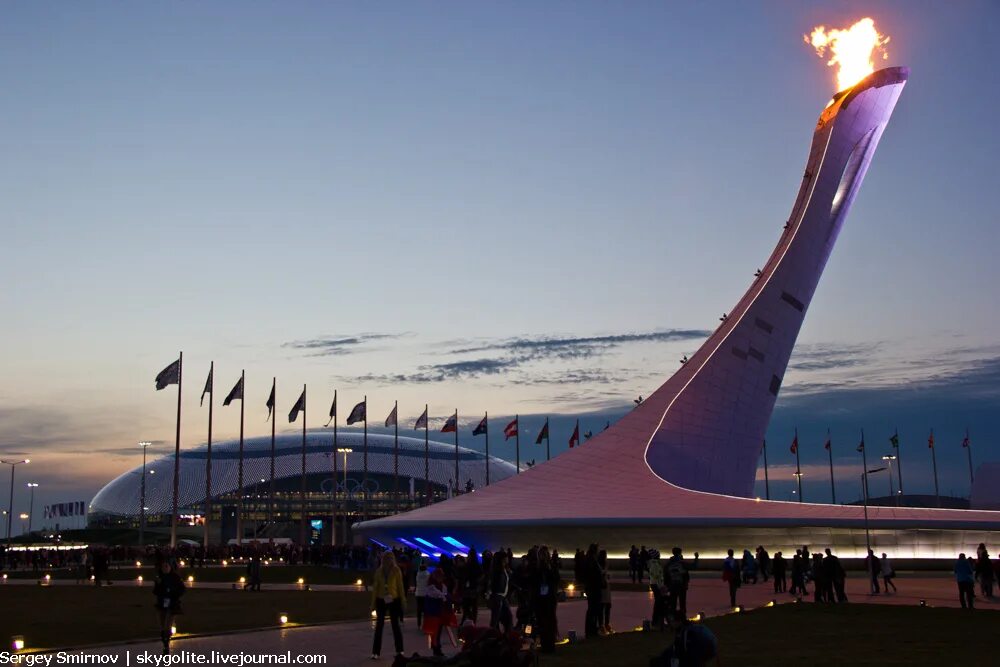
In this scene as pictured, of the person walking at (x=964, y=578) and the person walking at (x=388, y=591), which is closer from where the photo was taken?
the person walking at (x=388, y=591)

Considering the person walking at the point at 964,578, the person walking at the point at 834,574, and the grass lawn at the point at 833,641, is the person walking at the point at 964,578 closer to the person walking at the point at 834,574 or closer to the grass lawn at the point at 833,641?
the grass lawn at the point at 833,641

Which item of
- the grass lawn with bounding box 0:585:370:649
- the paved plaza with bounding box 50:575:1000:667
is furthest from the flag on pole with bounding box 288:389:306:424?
the paved plaza with bounding box 50:575:1000:667

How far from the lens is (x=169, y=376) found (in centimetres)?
4050

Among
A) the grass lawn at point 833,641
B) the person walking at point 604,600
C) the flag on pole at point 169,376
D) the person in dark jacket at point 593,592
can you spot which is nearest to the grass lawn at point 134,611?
the person walking at point 604,600

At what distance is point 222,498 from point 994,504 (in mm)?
70695

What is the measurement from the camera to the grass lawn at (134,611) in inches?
579

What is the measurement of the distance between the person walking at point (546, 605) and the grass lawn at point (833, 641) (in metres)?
0.20

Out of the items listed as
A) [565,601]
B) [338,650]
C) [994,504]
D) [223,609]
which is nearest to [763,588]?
[565,601]

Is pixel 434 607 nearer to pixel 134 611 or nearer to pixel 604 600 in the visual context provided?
pixel 604 600

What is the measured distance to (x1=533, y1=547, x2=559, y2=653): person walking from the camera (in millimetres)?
12547

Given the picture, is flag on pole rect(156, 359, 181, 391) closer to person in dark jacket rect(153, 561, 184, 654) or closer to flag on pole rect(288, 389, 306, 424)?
flag on pole rect(288, 389, 306, 424)

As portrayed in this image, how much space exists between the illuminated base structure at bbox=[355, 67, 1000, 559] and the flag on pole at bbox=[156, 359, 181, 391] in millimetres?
9307

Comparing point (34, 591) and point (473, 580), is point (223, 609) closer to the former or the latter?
point (473, 580)

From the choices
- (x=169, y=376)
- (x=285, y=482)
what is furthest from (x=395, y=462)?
(x=285, y=482)
